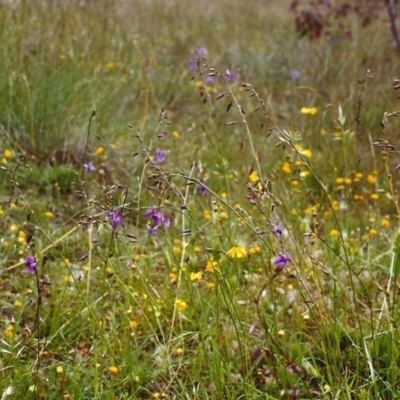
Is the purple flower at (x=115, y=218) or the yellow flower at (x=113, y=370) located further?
the yellow flower at (x=113, y=370)

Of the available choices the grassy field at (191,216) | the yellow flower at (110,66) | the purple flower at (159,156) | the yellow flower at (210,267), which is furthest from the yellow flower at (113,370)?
the yellow flower at (110,66)

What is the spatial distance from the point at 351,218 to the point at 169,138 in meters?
1.47

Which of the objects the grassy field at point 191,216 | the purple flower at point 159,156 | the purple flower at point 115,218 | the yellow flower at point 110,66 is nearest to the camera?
the purple flower at point 115,218

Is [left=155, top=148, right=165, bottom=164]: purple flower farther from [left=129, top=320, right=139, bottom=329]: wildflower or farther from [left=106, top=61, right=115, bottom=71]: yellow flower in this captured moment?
[left=106, top=61, right=115, bottom=71]: yellow flower

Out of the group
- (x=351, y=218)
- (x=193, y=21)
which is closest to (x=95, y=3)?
(x=193, y=21)

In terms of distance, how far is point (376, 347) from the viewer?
162 cm

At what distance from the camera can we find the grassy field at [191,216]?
165 centimetres

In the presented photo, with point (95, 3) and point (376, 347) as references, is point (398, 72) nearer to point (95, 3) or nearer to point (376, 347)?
point (95, 3)

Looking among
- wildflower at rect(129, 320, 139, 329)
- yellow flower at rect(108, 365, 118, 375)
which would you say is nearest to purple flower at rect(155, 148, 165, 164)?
wildflower at rect(129, 320, 139, 329)

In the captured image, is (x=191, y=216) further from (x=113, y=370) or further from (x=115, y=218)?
(x=113, y=370)

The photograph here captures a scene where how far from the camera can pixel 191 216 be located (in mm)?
1509

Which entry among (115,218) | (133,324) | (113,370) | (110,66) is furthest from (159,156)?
(110,66)

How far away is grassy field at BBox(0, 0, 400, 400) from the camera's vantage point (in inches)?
64.9

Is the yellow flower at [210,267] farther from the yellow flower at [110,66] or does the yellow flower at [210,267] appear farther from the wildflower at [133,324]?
the yellow flower at [110,66]
